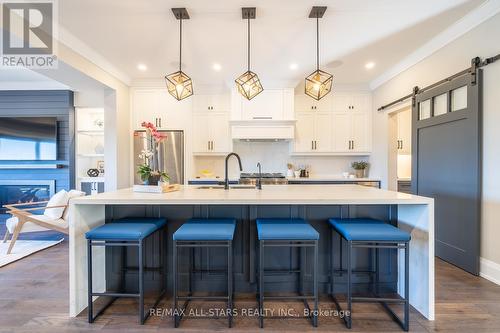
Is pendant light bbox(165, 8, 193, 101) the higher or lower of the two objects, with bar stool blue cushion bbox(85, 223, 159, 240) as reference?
higher

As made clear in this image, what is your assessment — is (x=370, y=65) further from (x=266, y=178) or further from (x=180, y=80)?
(x=180, y=80)

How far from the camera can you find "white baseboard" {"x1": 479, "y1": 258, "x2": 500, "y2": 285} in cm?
232

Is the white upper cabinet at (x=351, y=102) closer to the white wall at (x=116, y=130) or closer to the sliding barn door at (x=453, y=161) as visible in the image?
the sliding barn door at (x=453, y=161)

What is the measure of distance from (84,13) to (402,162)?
5.92m

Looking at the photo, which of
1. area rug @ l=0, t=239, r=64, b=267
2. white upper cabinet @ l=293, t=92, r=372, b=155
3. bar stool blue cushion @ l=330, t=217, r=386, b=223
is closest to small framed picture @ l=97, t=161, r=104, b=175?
area rug @ l=0, t=239, r=64, b=267

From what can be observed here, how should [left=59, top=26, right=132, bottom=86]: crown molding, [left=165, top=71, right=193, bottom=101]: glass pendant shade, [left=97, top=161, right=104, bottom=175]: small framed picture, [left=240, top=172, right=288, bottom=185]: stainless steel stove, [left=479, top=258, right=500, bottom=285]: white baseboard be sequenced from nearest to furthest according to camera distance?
1. [left=479, top=258, right=500, bottom=285]: white baseboard
2. [left=165, top=71, right=193, bottom=101]: glass pendant shade
3. [left=59, top=26, right=132, bottom=86]: crown molding
4. [left=240, top=172, right=288, bottom=185]: stainless steel stove
5. [left=97, top=161, right=104, bottom=175]: small framed picture

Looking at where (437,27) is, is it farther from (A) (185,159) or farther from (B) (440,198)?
(A) (185,159)

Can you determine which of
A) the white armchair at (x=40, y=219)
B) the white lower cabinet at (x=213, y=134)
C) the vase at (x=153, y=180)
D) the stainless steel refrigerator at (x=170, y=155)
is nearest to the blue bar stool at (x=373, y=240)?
the vase at (x=153, y=180)

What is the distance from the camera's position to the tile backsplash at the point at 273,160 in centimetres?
505

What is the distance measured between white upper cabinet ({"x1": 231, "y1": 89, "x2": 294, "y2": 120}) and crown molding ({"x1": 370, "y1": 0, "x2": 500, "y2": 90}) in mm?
1796

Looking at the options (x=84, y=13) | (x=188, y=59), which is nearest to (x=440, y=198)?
(x=188, y=59)

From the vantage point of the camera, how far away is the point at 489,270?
2.39m

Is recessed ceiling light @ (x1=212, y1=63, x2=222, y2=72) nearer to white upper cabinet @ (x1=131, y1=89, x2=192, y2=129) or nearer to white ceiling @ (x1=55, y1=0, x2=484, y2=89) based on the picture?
white ceiling @ (x1=55, y1=0, x2=484, y2=89)

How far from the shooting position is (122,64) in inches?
151
